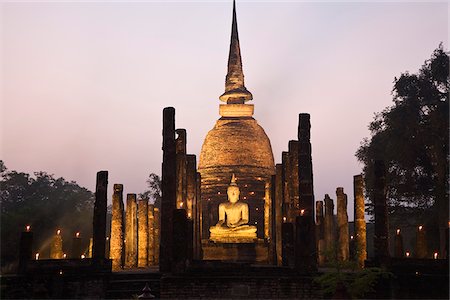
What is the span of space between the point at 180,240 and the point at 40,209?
24.5m

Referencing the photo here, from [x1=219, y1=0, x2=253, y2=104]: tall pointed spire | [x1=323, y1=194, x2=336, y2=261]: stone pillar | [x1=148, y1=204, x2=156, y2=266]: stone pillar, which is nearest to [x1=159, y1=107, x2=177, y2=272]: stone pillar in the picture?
[x1=148, y1=204, x2=156, y2=266]: stone pillar

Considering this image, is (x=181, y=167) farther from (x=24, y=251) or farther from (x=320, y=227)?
(x=320, y=227)

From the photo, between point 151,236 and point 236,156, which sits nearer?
point 151,236

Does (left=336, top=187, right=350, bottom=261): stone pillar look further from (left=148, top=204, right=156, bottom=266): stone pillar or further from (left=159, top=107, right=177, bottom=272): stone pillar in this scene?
(left=159, top=107, right=177, bottom=272): stone pillar

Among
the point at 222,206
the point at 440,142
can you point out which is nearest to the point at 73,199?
the point at 222,206

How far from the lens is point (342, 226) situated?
2406 centimetres

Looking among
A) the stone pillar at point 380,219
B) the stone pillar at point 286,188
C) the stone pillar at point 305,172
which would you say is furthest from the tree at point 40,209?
the stone pillar at point 380,219

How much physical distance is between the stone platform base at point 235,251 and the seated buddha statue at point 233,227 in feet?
0.98

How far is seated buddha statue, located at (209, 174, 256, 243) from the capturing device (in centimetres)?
2773

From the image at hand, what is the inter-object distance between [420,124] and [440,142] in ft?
4.23

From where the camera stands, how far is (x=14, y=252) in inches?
1190

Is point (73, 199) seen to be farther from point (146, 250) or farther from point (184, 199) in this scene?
point (184, 199)

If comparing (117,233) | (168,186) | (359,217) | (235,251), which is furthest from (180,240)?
(235,251)

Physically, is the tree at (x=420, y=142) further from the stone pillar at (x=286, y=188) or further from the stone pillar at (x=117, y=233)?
the stone pillar at (x=117, y=233)
